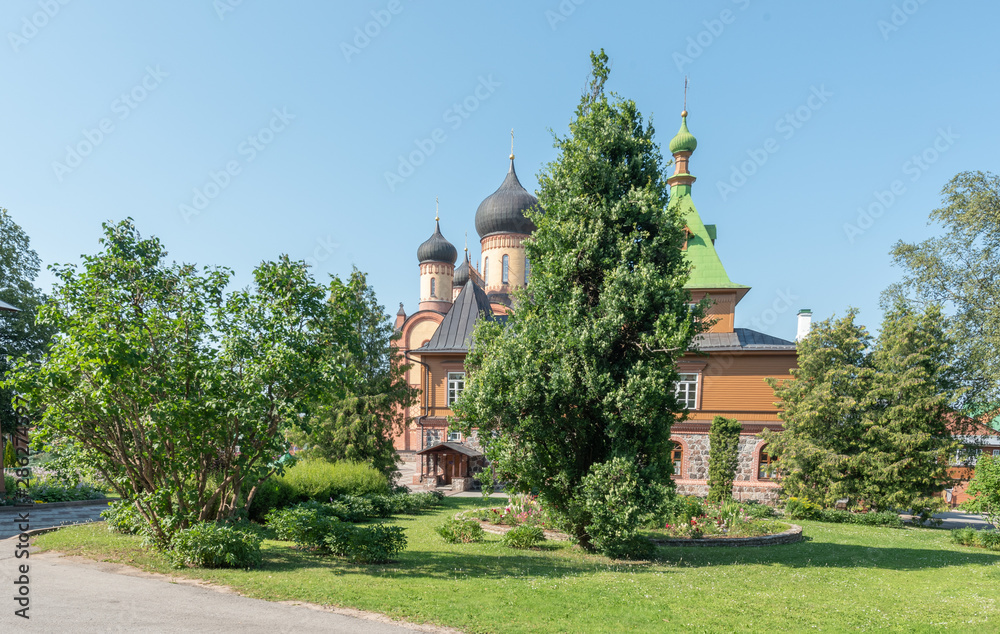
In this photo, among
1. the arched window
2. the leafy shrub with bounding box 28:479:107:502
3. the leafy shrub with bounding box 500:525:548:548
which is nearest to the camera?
the leafy shrub with bounding box 500:525:548:548

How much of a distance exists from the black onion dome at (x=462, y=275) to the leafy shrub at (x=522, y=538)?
39.5m

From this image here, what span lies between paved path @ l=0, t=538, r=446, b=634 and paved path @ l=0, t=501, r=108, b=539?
5.90 m

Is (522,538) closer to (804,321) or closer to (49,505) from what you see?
(49,505)

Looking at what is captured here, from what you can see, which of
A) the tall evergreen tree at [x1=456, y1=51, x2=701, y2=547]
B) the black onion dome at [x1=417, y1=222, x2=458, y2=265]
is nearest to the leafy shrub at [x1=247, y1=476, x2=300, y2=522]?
the tall evergreen tree at [x1=456, y1=51, x2=701, y2=547]

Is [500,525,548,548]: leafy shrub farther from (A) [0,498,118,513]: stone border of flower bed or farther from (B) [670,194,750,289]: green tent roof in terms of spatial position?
(B) [670,194,750,289]: green tent roof

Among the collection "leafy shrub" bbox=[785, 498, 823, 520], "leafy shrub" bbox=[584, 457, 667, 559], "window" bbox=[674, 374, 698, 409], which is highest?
"window" bbox=[674, 374, 698, 409]

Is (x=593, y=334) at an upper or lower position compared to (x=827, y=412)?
upper

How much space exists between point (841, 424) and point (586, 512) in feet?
47.3

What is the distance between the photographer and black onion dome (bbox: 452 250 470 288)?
5081 cm

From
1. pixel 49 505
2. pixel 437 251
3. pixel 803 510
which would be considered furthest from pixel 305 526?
pixel 437 251

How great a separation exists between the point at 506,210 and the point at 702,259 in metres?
19.6

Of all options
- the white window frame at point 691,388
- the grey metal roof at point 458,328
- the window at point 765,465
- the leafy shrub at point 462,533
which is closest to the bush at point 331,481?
the leafy shrub at point 462,533

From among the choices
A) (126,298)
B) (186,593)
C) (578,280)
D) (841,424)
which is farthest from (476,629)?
(841,424)

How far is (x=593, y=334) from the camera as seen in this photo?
34.2 ft
